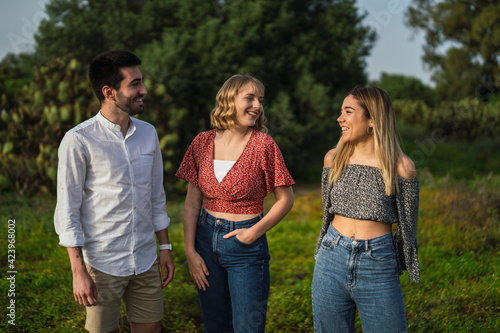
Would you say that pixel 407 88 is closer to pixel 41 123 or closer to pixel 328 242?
pixel 41 123

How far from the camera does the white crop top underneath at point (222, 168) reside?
2.84 m

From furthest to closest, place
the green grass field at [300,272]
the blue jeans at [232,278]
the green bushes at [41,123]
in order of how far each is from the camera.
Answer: the green bushes at [41,123], the green grass field at [300,272], the blue jeans at [232,278]

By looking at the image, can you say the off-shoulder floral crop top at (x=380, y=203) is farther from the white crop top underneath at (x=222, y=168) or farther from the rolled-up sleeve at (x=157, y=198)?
the rolled-up sleeve at (x=157, y=198)

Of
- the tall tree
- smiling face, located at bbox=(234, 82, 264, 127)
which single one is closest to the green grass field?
smiling face, located at bbox=(234, 82, 264, 127)

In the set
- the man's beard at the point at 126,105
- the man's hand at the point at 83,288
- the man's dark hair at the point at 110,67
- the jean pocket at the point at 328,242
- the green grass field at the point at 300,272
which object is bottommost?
the green grass field at the point at 300,272

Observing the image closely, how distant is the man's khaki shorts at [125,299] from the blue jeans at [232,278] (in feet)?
0.99

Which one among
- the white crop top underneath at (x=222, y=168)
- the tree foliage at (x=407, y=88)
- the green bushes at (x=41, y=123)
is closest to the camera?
the white crop top underneath at (x=222, y=168)

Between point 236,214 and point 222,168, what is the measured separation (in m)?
0.30

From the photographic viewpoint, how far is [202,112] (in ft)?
35.9

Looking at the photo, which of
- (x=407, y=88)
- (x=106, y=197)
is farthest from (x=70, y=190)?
(x=407, y=88)

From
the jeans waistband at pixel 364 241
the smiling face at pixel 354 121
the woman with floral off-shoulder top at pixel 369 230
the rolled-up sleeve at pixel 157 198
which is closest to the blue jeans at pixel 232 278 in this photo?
the rolled-up sleeve at pixel 157 198

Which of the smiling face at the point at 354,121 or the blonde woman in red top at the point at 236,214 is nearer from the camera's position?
the smiling face at the point at 354,121

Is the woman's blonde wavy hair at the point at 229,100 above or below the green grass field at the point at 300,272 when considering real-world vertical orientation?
above

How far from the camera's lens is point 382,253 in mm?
2494
